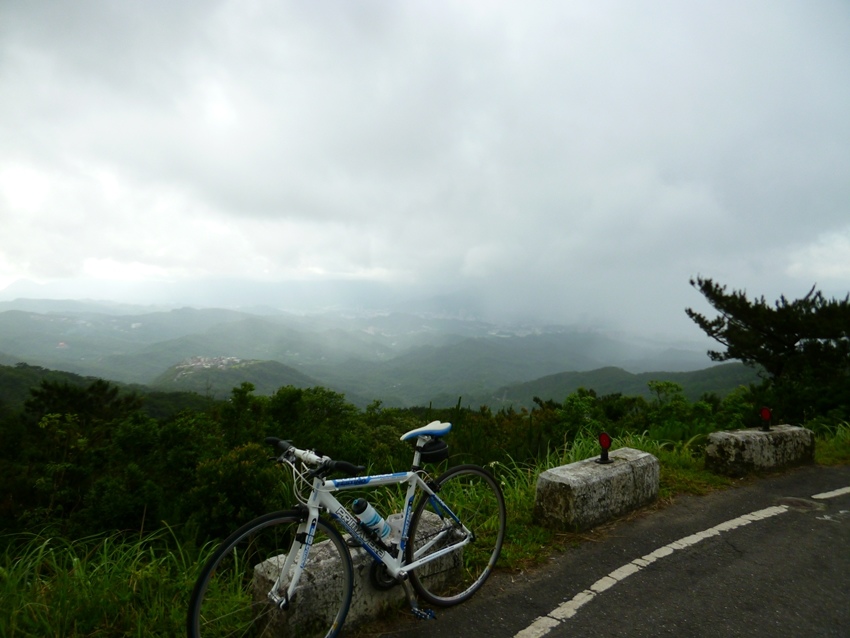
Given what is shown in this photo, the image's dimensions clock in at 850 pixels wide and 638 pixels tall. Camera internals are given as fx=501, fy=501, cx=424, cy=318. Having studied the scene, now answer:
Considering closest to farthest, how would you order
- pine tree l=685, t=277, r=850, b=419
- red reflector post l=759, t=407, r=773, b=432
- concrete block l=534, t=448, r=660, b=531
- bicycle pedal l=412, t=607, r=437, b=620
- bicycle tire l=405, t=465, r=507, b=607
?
bicycle pedal l=412, t=607, r=437, b=620
bicycle tire l=405, t=465, r=507, b=607
concrete block l=534, t=448, r=660, b=531
red reflector post l=759, t=407, r=773, b=432
pine tree l=685, t=277, r=850, b=419

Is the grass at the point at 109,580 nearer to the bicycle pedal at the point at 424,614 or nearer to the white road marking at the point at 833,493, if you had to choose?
the bicycle pedal at the point at 424,614

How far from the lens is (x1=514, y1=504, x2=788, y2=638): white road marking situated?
3.37m

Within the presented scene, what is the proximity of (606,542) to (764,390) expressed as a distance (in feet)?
31.7

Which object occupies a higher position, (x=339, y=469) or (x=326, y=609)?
(x=339, y=469)

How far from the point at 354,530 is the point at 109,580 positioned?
64.9 inches

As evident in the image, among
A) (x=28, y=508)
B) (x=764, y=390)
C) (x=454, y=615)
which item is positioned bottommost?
(x=454, y=615)

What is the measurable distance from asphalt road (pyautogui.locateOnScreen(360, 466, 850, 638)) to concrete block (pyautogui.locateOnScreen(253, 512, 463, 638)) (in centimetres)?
18

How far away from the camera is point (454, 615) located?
3.51 m

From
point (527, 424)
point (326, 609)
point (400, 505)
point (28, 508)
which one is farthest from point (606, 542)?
point (28, 508)

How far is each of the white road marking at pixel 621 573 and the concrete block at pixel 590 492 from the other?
62cm

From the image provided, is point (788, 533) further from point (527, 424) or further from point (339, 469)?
point (339, 469)

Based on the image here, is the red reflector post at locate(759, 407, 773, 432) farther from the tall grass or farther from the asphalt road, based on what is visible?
the tall grass

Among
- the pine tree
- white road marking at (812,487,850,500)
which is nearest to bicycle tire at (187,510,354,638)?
white road marking at (812,487,850,500)

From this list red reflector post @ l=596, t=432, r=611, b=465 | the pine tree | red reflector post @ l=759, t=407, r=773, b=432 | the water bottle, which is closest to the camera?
the water bottle
